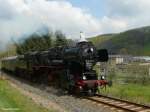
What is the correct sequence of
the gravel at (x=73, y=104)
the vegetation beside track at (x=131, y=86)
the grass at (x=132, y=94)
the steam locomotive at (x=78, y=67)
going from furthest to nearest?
the steam locomotive at (x=78, y=67)
the vegetation beside track at (x=131, y=86)
the grass at (x=132, y=94)
the gravel at (x=73, y=104)

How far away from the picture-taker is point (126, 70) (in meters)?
42.9

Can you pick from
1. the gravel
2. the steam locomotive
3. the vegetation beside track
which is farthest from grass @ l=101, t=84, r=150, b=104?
the gravel

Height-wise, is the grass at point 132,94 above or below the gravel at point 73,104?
above

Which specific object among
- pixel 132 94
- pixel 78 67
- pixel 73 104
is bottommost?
pixel 73 104

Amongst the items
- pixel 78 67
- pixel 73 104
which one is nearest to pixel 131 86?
pixel 78 67

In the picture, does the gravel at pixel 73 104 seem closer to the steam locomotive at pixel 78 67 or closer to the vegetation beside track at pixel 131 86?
the steam locomotive at pixel 78 67

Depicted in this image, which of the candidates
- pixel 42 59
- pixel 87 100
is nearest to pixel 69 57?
pixel 87 100

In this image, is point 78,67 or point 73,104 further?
point 78,67

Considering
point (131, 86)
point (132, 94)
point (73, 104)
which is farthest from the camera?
point (131, 86)

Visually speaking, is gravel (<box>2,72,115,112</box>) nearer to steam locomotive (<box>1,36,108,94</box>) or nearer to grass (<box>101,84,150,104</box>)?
steam locomotive (<box>1,36,108,94</box>)

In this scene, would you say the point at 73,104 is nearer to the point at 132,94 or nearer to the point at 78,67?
the point at 132,94

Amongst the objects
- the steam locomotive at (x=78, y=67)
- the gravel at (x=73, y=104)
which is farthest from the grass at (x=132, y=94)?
the gravel at (x=73, y=104)

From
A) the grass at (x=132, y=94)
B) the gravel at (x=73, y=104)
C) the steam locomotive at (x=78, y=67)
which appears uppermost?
the steam locomotive at (x=78, y=67)

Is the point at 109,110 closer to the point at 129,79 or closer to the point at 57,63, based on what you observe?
the point at 57,63
